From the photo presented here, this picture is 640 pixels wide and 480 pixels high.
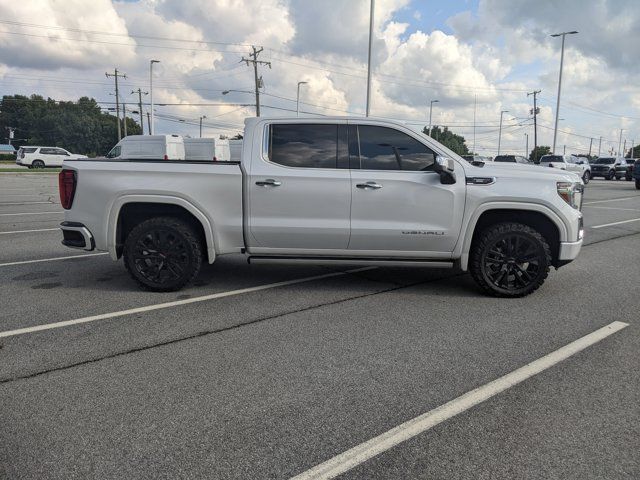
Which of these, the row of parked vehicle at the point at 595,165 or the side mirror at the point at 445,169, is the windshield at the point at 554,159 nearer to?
the row of parked vehicle at the point at 595,165

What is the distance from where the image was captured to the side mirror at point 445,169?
483 centimetres

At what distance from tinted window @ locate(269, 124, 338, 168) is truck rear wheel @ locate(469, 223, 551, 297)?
5.91ft

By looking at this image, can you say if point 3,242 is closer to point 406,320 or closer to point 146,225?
point 146,225

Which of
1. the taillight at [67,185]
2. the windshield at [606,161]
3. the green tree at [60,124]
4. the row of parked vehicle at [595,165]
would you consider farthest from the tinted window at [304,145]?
the green tree at [60,124]

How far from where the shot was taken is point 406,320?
15.0 feet

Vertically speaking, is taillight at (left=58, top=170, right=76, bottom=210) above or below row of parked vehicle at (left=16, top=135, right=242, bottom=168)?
below

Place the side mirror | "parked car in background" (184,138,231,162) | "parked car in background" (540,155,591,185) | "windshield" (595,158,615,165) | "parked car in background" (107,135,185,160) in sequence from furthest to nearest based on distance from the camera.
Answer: "windshield" (595,158,615,165) < "parked car in background" (540,155,591,185) < "parked car in background" (107,135,185,160) < "parked car in background" (184,138,231,162) < the side mirror

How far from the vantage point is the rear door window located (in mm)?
5184

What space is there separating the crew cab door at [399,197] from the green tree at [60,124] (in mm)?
114481

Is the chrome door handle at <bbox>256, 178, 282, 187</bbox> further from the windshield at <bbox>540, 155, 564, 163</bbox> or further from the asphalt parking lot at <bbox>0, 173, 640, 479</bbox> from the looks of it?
the windshield at <bbox>540, 155, 564, 163</bbox>

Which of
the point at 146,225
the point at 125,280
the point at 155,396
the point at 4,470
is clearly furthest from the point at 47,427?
the point at 125,280

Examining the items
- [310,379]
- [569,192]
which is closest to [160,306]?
[310,379]


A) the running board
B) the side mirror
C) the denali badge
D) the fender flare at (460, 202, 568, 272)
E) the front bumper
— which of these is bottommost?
the running board

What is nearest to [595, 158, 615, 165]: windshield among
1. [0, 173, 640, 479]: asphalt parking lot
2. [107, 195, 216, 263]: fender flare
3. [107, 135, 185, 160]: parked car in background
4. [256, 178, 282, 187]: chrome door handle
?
[107, 135, 185, 160]: parked car in background
